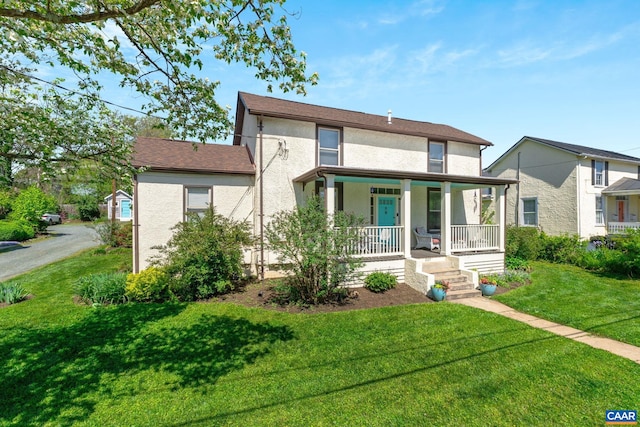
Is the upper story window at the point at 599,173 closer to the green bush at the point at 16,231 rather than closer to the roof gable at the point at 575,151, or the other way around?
the roof gable at the point at 575,151

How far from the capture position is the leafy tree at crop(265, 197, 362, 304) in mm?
7176

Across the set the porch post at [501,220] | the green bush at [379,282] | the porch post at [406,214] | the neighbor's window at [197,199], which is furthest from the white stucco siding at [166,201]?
the porch post at [501,220]

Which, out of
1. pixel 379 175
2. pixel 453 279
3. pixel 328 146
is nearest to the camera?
pixel 379 175

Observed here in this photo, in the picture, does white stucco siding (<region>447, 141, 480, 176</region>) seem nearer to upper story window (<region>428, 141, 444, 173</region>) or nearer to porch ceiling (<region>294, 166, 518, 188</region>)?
upper story window (<region>428, 141, 444, 173</region>)

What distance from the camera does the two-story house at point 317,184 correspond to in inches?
368

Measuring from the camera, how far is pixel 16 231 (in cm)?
1802

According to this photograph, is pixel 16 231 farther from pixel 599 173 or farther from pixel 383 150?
pixel 599 173

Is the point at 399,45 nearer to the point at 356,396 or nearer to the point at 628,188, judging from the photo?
the point at 356,396

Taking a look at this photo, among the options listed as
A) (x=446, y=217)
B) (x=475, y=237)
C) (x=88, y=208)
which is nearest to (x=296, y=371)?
(x=446, y=217)

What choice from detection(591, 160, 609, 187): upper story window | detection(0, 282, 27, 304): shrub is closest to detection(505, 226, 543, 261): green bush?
detection(591, 160, 609, 187): upper story window

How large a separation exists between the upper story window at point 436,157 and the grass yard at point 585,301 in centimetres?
577

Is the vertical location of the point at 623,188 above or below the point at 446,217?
above

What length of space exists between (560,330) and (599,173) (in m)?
17.3

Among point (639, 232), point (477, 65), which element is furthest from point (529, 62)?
point (639, 232)
